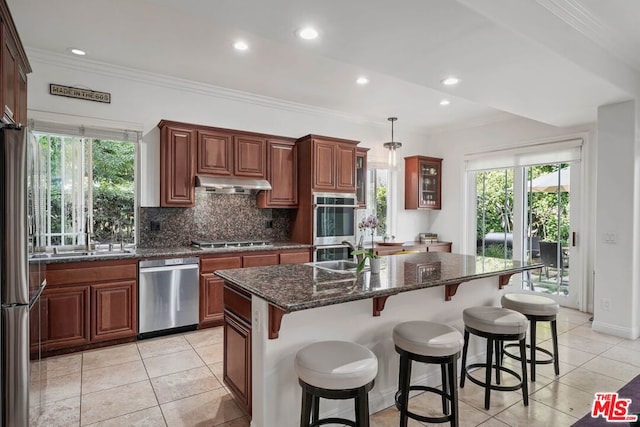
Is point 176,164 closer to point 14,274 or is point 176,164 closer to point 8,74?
point 8,74

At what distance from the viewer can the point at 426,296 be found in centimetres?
279

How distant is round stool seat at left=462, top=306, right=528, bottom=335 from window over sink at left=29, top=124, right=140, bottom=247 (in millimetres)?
3674

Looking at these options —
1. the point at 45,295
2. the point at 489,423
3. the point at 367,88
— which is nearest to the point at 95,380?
the point at 45,295

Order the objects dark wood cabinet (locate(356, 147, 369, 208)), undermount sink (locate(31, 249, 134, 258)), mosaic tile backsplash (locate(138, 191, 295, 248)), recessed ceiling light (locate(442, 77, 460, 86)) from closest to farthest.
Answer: recessed ceiling light (locate(442, 77, 460, 86))
undermount sink (locate(31, 249, 134, 258))
mosaic tile backsplash (locate(138, 191, 295, 248))
dark wood cabinet (locate(356, 147, 369, 208))

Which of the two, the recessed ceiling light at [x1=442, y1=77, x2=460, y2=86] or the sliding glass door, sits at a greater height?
the recessed ceiling light at [x1=442, y1=77, x2=460, y2=86]

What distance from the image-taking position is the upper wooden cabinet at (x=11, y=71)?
1985 millimetres

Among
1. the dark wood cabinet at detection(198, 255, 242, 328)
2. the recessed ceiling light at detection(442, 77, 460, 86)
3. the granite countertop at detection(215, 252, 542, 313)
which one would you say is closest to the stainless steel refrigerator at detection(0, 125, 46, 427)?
the granite countertop at detection(215, 252, 542, 313)

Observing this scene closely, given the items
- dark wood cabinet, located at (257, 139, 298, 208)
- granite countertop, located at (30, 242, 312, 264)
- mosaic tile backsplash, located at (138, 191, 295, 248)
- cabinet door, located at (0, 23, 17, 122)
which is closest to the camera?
cabinet door, located at (0, 23, 17, 122)

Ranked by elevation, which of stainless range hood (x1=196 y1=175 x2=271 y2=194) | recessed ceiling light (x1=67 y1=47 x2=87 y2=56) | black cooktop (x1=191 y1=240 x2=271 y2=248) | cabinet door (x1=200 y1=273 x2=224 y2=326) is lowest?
cabinet door (x1=200 y1=273 x2=224 y2=326)

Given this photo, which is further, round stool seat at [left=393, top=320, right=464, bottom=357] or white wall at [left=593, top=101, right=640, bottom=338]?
white wall at [left=593, top=101, right=640, bottom=338]

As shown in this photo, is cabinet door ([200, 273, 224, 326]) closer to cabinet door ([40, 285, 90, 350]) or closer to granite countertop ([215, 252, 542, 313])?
cabinet door ([40, 285, 90, 350])

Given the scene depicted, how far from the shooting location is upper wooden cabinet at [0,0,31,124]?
6.51ft

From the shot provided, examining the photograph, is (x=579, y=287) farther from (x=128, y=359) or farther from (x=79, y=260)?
(x=79, y=260)

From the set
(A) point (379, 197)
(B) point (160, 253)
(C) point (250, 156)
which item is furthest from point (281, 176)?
(A) point (379, 197)
